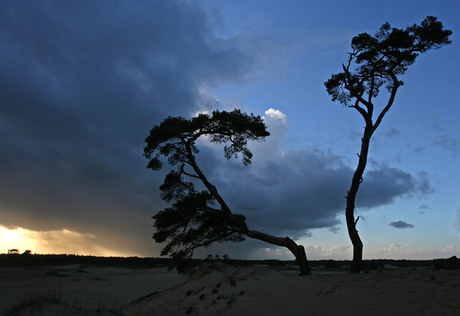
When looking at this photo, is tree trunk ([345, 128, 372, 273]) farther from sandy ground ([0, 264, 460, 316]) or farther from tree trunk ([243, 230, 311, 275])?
sandy ground ([0, 264, 460, 316])

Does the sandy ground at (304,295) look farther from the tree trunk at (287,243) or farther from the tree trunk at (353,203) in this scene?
the tree trunk at (353,203)

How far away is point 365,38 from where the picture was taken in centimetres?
1716

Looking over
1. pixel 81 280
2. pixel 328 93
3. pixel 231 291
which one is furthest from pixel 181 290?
pixel 81 280

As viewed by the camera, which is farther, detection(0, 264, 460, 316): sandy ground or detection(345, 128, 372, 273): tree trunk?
detection(345, 128, 372, 273): tree trunk

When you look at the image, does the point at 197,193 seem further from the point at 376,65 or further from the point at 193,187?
the point at 376,65

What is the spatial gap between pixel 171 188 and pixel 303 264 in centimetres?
703

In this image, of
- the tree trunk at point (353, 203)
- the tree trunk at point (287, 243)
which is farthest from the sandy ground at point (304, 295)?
the tree trunk at point (353, 203)

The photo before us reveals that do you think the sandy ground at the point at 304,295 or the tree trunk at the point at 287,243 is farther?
the tree trunk at the point at 287,243

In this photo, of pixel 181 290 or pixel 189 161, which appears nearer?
pixel 181 290

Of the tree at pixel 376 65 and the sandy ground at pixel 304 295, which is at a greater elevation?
the tree at pixel 376 65

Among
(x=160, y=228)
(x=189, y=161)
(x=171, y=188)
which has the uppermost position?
(x=189, y=161)

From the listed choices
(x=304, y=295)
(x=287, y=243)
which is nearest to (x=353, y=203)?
(x=287, y=243)

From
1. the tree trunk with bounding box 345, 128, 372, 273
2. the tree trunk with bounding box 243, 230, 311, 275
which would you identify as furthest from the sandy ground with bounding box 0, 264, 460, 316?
the tree trunk with bounding box 345, 128, 372, 273

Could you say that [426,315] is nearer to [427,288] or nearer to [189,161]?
[427,288]
